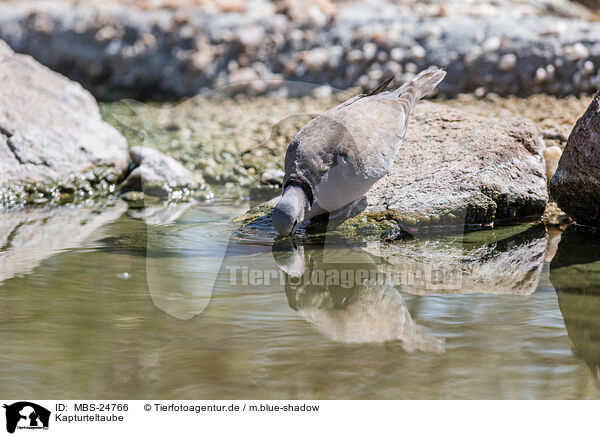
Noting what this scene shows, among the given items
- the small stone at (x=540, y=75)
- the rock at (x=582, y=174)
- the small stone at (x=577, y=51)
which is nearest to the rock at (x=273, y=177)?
the rock at (x=582, y=174)

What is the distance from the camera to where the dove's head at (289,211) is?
4.54 m

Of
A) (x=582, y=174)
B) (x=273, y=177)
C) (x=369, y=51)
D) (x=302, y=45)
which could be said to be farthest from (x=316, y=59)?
(x=582, y=174)

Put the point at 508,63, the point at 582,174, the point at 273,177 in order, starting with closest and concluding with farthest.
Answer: the point at 582,174 < the point at 273,177 < the point at 508,63

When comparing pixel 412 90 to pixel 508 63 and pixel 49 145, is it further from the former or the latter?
pixel 508 63

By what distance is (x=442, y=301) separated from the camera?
12.3ft

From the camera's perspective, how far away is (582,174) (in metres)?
4.93

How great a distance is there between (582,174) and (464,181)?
90 cm

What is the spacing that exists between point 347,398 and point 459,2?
10738mm

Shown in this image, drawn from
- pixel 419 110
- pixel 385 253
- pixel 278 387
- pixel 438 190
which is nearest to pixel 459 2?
pixel 419 110

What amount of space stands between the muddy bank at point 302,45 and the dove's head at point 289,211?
593cm

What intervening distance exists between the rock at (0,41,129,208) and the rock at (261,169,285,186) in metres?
1.71

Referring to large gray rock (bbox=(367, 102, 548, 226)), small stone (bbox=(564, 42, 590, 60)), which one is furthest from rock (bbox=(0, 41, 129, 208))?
small stone (bbox=(564, 42, 590, 60))
